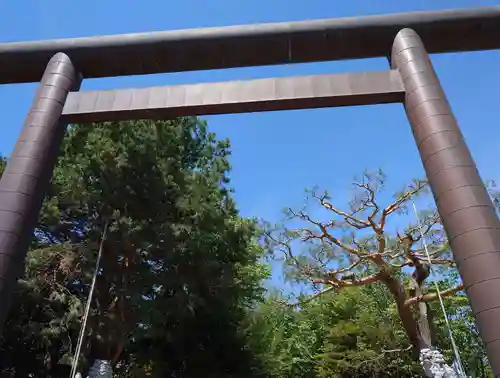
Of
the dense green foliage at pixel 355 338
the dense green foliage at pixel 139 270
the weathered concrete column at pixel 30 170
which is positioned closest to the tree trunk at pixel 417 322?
the dense green foliage at pixel 139 270

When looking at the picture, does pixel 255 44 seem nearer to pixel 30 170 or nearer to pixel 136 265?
pixel 30 170

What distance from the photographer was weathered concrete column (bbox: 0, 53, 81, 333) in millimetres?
3826

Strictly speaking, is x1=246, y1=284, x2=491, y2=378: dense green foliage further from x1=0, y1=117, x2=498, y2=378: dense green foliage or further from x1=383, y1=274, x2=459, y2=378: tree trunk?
x1=383, y1=274, x2=459, y2=378: tree trunk

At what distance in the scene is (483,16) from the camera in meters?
4.78

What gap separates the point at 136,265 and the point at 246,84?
4.79 m

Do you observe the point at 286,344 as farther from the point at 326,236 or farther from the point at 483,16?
the point at 483,16

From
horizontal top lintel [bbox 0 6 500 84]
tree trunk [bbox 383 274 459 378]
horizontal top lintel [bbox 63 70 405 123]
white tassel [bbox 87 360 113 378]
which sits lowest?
white tassel [bbox 87 360 113 378]

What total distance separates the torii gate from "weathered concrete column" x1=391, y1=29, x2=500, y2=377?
12mm

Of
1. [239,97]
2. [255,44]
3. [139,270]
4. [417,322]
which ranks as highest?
[255,44]

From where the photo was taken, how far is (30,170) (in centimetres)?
423

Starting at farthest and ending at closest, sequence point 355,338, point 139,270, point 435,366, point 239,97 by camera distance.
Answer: point 355,338 → point 139,270 → point 435,366 → point 239,97

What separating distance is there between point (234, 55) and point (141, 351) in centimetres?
636

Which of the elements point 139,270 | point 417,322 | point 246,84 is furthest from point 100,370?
point 417,322

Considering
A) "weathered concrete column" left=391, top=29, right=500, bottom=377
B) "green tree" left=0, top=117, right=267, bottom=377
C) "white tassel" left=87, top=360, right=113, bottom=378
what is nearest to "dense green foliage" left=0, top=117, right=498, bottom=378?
"green tree" left=0, top=117, right=267, bottom=377
